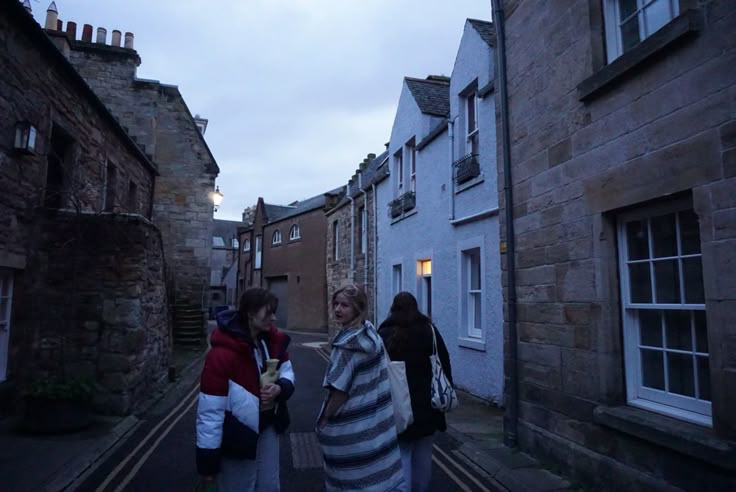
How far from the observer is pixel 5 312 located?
7.04 m

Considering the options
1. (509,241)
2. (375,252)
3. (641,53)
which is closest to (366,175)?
(375,252)

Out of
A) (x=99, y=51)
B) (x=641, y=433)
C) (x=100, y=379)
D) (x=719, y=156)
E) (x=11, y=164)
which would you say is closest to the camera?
(x=719, y=156)

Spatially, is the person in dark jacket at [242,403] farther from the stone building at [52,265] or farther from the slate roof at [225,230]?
the slate roof at [225,230]

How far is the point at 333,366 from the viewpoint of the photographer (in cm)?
281

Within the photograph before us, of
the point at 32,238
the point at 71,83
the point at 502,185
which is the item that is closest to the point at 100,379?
the point at 32,238

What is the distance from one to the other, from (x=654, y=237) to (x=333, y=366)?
3212mm

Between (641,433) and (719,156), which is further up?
(719,156)

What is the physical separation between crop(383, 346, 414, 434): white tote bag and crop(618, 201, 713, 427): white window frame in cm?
232

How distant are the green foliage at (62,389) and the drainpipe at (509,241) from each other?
18.3 ft

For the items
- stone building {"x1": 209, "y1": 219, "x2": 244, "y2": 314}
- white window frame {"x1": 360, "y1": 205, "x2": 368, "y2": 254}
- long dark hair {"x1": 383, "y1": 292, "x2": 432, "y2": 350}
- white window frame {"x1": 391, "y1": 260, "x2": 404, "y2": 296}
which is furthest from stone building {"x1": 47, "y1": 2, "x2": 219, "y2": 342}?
stone building {"x1": 209, "y1": 219, "x2": 244, "y2": 314}

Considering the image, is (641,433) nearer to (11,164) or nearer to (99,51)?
(11,164)

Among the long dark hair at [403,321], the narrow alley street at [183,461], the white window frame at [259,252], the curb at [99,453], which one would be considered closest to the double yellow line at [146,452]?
the narrow alley street at [183,461]

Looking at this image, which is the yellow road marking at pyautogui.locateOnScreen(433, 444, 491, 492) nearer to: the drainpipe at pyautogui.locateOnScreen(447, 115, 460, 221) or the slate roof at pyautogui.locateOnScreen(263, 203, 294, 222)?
the drainpipe at pyautogui.locateOnScreen(447, 115, 460, 221)

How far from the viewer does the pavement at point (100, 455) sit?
4.76 metres
